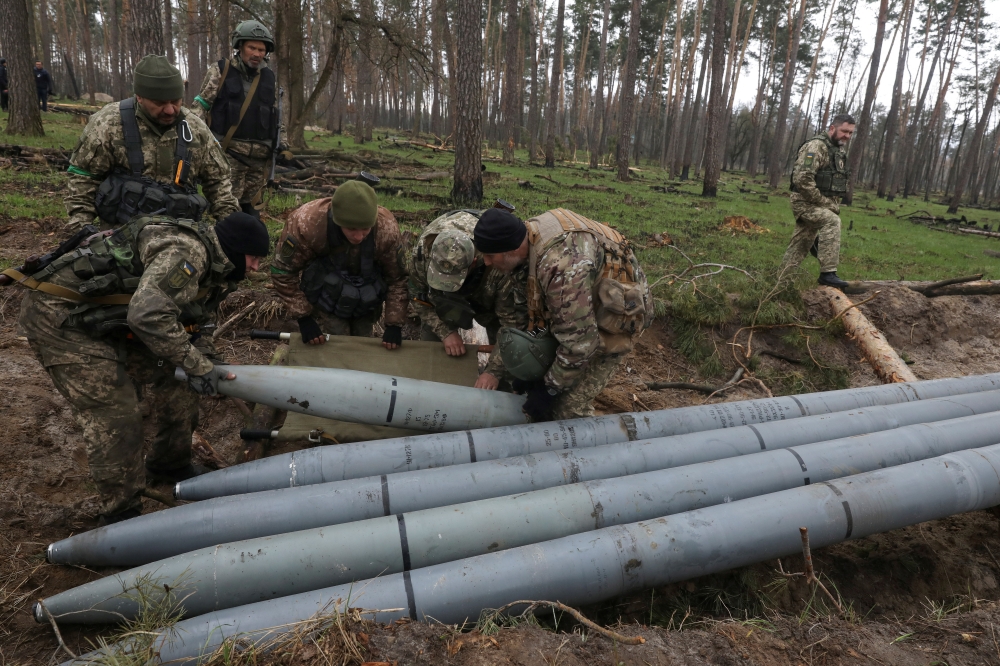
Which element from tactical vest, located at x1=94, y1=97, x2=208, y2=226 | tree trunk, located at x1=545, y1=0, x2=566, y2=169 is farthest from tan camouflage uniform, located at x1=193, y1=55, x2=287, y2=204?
tree trunk, located at x1=545, y1=0, x2=566, y2=169

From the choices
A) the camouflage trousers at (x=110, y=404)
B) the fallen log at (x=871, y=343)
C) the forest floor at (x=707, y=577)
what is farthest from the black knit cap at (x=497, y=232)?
the fallen log at (x=871, y=343)

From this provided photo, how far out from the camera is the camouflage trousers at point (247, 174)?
222 inches

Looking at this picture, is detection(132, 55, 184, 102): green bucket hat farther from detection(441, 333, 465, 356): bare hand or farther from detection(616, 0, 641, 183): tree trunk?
detection(616, 0, 641, 183): tree trunk

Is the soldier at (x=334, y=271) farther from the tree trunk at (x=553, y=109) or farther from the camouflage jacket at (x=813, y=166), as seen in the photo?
the tree trunk at (x=553, y=109)

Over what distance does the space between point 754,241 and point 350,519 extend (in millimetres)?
9126

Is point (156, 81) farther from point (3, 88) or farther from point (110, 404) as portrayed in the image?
point (3, 88)

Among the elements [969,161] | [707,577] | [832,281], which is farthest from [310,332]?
[969,161]

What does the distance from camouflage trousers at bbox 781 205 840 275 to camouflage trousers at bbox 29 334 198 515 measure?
6211 millimetres

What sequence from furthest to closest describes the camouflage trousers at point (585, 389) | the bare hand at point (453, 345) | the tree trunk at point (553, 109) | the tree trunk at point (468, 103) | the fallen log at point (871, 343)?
1. the tree trunk at point (553, 109)
2. the tree trunk at point (468, 103)
3. the fallen log at point (871, 343)
4. the bare hand at point (453, 345)
5. the camouflage trousers at point (585, 389)

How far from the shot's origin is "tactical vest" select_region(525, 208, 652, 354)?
10.8 feet

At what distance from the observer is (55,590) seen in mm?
2605

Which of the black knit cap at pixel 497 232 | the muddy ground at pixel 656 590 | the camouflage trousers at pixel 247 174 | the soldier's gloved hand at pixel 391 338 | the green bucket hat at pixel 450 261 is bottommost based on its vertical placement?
the muddy ground at pixel 656 590

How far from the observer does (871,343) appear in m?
5.69

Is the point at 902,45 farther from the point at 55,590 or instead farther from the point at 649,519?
the point at 55,590
